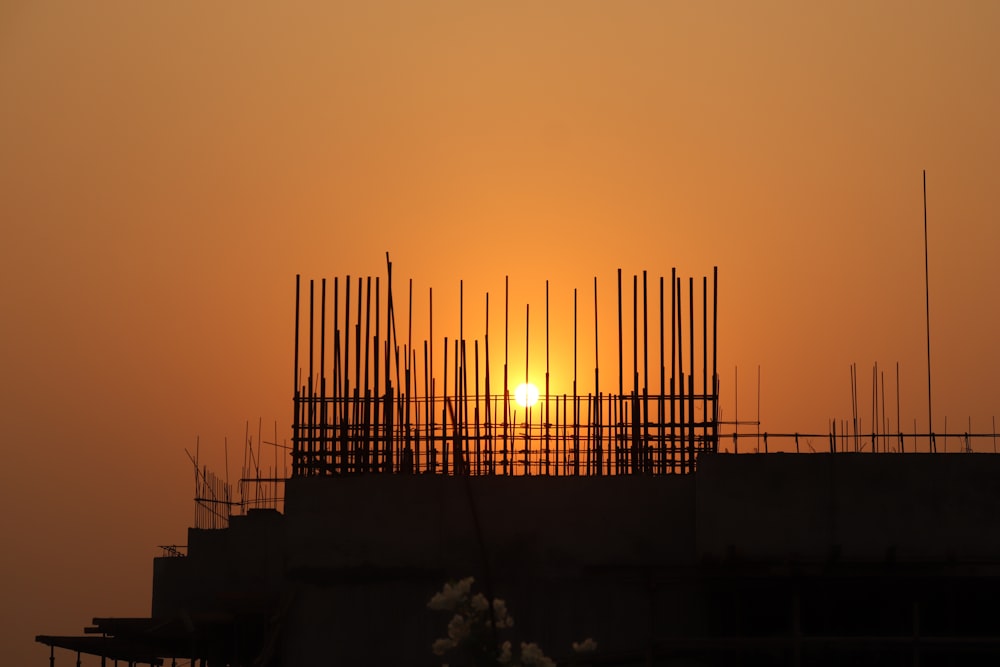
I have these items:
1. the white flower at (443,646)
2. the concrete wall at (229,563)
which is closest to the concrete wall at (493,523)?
the white flower at (443,646)

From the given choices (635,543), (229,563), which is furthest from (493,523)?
(229,563)

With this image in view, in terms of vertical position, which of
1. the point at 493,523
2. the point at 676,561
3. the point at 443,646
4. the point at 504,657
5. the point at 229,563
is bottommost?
the point at 229,563

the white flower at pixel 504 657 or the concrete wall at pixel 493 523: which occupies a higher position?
the concrete wall at pixel 493 523

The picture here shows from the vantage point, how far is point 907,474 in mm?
21422

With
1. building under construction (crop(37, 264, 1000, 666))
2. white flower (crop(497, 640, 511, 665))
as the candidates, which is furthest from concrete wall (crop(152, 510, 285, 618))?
white flower (crop(497, 640, 511, 665))

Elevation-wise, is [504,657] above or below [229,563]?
above

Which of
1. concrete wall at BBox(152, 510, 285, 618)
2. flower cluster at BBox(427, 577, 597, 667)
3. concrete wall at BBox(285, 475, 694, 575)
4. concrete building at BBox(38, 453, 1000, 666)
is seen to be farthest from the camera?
concrete wall at BBox(152, 510, 285, 618)

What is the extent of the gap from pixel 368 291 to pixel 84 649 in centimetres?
1120

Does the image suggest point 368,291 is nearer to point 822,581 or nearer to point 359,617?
point 359,617

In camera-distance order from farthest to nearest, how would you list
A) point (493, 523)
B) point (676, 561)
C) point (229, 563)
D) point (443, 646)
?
1. point (229, 563)
2. point (493, 523)
3. point (676, 561)
4. point (443, 646)

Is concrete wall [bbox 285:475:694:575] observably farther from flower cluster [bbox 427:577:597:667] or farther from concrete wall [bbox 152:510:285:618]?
concrete wall [bbox 152:510:285:618]

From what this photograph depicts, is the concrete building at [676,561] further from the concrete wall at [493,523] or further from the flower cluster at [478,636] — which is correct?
the flower cluster at [478,636]

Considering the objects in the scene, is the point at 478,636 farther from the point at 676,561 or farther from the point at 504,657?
the point at 676,561

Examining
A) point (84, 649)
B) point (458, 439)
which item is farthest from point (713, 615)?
point (84, 649)
